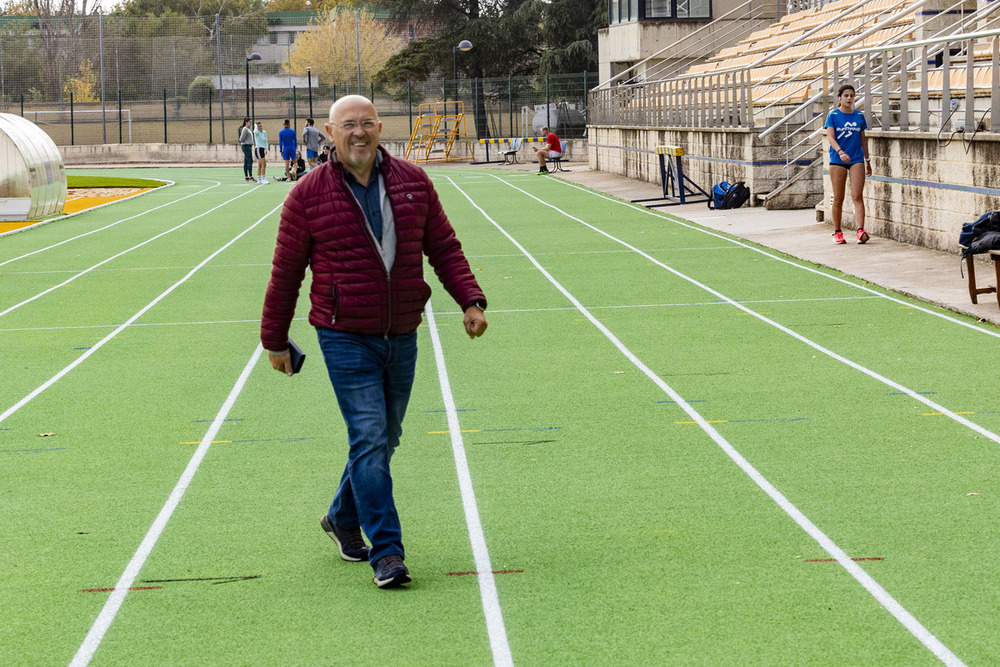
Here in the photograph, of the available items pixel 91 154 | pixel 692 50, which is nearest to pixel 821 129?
pixel 692 50

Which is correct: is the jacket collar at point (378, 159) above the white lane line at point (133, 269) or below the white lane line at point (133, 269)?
above

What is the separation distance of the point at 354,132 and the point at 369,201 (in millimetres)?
289

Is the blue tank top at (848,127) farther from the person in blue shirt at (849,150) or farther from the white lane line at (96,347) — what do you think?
the white lane line at (96,347)

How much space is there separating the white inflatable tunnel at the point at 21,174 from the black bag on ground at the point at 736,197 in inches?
512

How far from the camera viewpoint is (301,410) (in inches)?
340

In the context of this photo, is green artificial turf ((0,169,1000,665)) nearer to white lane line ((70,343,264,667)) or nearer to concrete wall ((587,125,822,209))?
white lane line ((70,343,264,667))

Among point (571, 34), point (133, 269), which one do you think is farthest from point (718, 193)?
point (571, 34)

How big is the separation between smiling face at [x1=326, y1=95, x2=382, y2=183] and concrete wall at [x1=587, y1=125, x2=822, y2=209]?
1812 cm

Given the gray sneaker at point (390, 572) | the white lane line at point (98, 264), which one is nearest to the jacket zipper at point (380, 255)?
the gray sneaker at point (390, 572)

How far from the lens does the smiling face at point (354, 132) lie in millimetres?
5102

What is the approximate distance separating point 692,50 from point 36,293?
1329 inches

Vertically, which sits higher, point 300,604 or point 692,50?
point 692,50

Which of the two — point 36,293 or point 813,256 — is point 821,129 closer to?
point 813,256

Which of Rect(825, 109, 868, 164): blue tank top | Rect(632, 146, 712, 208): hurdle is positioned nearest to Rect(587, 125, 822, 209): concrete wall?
Rect(632, 146, 712, 208): hurdle
